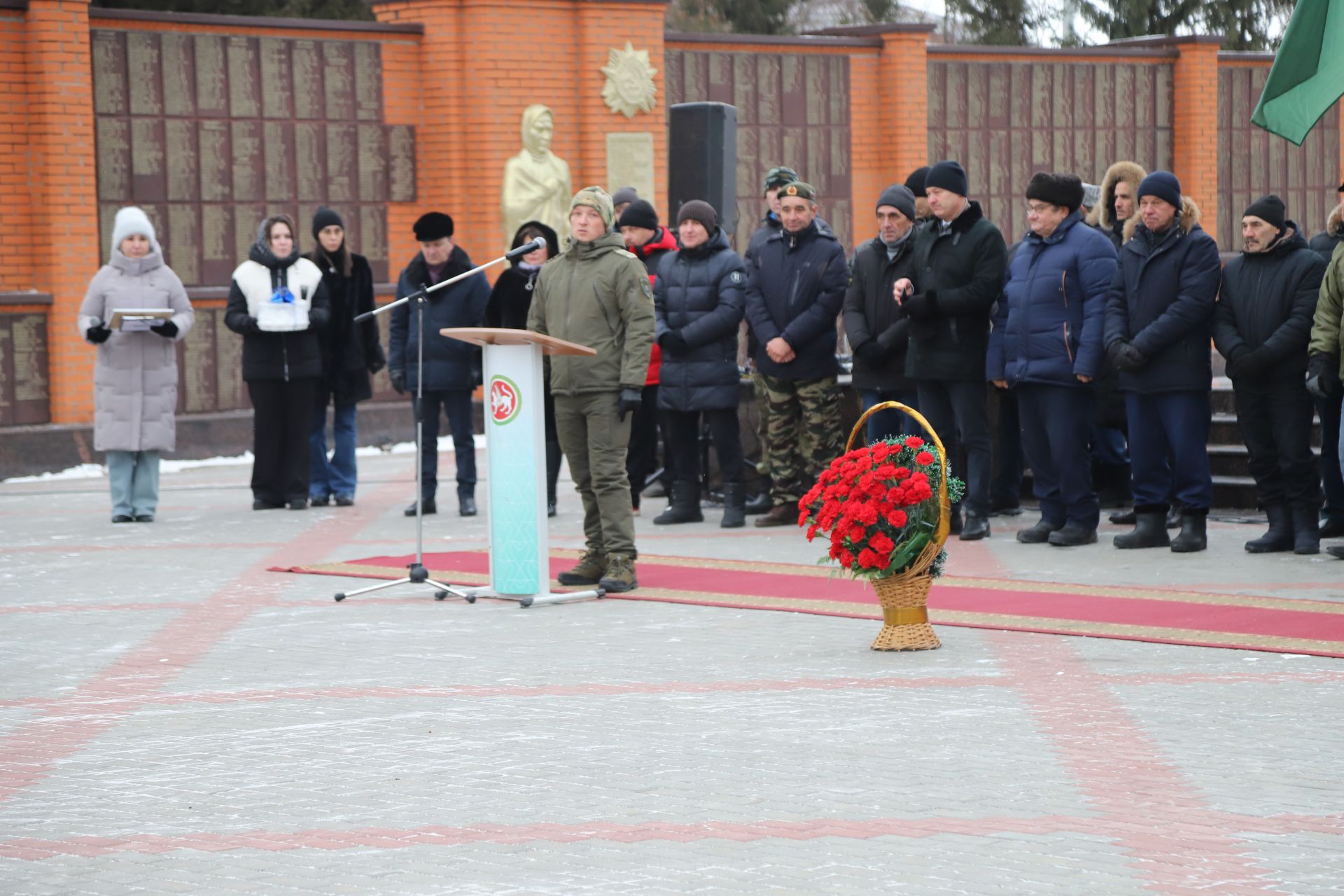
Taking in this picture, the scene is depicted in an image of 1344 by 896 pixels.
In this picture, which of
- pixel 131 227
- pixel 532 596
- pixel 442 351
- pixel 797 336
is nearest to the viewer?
pixel 532 596

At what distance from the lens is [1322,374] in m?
10.2

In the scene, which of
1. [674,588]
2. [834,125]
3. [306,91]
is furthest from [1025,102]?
[674,588]

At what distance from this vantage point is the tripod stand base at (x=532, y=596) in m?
9.66

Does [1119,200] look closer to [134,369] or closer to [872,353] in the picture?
[872,353]

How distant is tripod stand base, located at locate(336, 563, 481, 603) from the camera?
9.82 m

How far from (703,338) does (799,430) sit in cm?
86

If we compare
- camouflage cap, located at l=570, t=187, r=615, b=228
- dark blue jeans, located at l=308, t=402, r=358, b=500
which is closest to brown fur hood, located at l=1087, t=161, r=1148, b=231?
camouflage cap, located at l=570, t=187, r=615, b=228

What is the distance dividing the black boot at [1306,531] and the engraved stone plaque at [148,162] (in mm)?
10560

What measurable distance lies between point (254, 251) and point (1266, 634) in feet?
26.2

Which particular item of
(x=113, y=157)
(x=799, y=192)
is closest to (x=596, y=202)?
(x=799, y=192)

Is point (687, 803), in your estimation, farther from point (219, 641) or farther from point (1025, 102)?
point (1025, 102)

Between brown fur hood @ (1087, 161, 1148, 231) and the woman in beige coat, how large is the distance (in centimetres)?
604

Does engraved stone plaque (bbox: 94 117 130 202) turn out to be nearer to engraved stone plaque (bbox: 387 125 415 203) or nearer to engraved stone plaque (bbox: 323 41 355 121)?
engraved stone plaque (bbox: 323 41 355 121)

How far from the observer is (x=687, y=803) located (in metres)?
5.71
